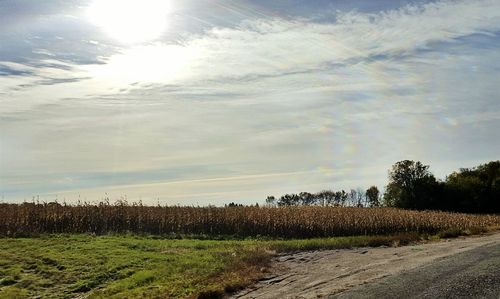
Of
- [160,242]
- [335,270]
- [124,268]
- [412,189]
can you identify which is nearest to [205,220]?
[160,242]

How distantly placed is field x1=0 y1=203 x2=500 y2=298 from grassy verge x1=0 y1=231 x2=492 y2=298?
4cm

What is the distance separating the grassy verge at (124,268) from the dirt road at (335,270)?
913 millimetres

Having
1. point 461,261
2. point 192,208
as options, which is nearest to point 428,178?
point 192,208

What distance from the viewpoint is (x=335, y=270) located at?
63.7ft

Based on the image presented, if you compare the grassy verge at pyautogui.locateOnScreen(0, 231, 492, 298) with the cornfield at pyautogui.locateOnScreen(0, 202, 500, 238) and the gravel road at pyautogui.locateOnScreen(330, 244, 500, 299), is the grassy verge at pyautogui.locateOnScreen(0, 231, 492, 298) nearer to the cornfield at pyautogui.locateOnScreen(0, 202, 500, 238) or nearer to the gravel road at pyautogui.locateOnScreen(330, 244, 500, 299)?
the gravel road at pyautogui.locateOnScreen(330, 244, 500, 299)

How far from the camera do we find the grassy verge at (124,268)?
17375 mm

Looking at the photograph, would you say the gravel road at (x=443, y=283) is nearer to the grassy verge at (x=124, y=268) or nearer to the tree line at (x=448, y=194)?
the grassy verge at (x=124, y=268)

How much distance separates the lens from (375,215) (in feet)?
138

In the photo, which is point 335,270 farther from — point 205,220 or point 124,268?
point 205,220

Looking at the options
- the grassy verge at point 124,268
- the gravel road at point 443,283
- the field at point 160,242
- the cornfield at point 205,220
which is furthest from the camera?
the cornfield at point 205,220

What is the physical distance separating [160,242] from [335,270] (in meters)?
12.3

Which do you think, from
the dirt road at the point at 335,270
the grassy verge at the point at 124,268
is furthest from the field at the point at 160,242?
the dirt road at the point at 335,270

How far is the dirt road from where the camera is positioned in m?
15.9

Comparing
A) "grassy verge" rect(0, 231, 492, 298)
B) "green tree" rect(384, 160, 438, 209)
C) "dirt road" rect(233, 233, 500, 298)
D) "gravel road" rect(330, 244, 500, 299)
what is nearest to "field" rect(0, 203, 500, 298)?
"grassy verge" rect(0, 231, 492, 298)
